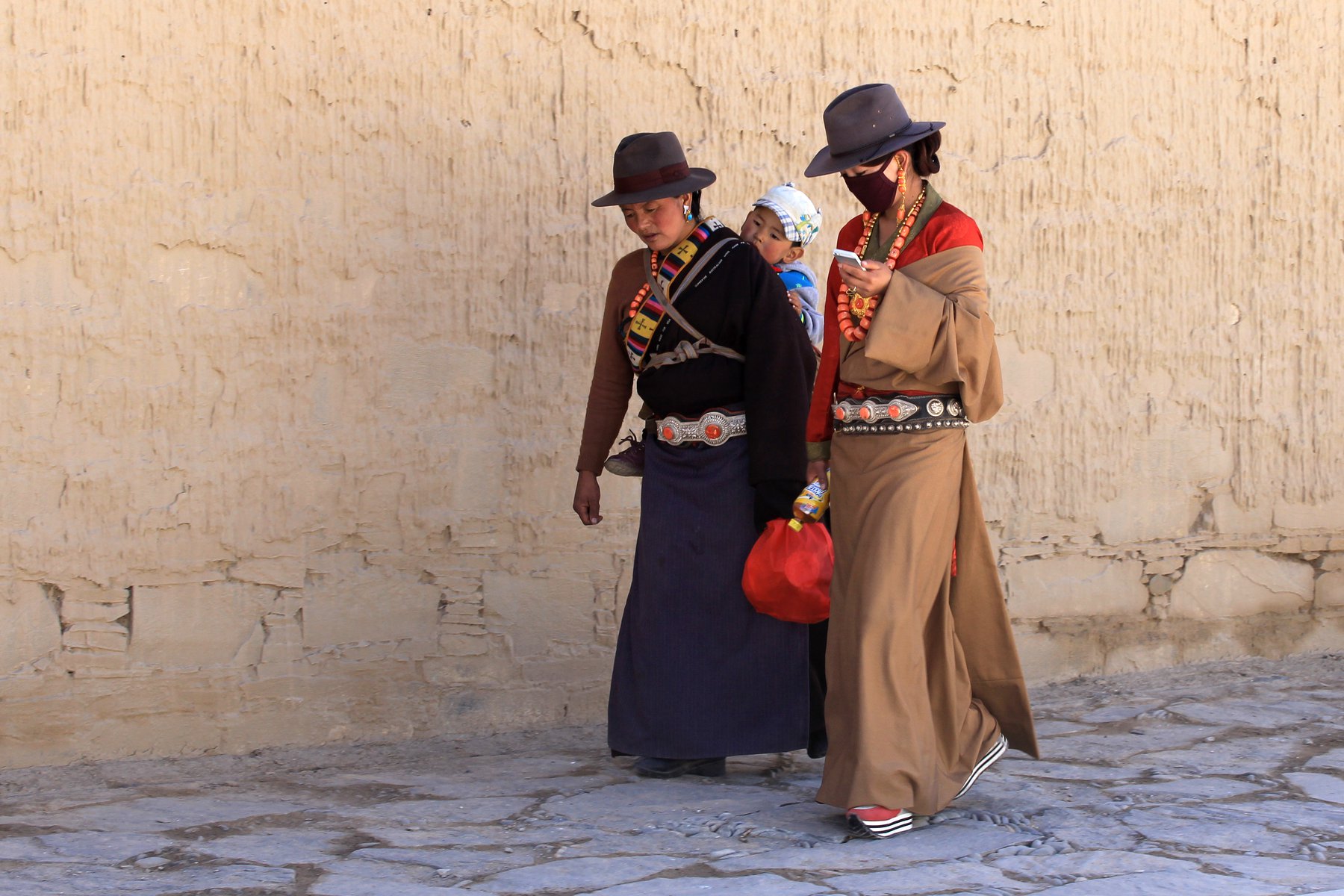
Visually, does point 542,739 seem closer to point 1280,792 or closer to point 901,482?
point 901,482

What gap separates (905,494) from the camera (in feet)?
10.5

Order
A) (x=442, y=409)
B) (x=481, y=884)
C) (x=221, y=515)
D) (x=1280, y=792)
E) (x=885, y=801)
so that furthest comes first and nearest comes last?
(x=442, y=409) → (x=221, y=515) → (x=1280, y=792) → (x=885, y=801) → (x=481, y=884)

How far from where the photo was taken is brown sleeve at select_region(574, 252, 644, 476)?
3900 mm

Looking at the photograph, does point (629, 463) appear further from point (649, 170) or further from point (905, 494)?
point (905, 494)

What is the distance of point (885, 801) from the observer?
3.13 metres

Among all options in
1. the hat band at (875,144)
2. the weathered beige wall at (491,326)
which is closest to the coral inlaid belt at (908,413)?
the hat band at (875,144)

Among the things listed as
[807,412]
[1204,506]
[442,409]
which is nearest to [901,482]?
[807,412]

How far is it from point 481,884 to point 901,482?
4.08ft

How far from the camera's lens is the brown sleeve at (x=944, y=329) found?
3.05 meters

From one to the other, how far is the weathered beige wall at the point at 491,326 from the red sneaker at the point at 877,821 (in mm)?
1399

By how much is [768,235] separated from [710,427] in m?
0.65

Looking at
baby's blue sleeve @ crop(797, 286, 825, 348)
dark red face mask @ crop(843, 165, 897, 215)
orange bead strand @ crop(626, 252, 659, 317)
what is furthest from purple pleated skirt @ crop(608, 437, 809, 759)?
dark red face mask @ crop(843, 165, 897, 215)

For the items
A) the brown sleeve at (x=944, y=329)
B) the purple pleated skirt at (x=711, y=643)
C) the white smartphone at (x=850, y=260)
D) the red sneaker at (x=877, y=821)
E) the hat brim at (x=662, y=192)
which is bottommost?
the red sneaker at (x=877, y=821)

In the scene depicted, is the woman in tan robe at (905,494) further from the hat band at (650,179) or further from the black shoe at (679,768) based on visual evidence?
the black shoe at (679,768)
